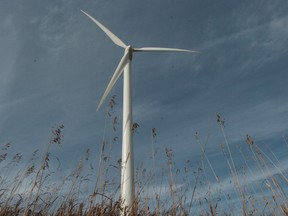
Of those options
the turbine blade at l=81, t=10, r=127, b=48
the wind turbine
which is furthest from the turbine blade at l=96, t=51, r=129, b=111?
the turbine blade at l=81, t=10, r=127, b=48

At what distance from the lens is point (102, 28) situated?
13.1 metres

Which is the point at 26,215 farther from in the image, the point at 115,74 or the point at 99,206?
the point at 115,74

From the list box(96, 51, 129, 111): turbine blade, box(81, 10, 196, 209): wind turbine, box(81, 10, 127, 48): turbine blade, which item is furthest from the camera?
box(81, 10, 127, 48): turbine blade

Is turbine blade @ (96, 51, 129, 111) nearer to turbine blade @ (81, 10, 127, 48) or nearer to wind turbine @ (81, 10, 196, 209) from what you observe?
wind turbine @ (81, 10, 196, 209)

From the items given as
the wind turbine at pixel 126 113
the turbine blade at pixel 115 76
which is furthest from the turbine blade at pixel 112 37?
the turbine blade at pixel 115 76

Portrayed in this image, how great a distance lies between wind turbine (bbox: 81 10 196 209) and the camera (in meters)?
5.36

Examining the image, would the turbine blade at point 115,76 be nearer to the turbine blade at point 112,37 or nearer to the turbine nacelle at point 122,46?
the turbine nacelle at point 122,46

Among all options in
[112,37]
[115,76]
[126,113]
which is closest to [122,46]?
[112,37]

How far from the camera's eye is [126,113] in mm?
8625

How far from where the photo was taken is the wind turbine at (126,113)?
17.6 feet

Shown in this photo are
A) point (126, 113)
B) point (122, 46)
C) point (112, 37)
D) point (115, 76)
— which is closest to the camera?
point (126, 113)

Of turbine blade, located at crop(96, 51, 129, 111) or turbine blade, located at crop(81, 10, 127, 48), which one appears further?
turbine blade, located at crop(81, 10, 127, 48)

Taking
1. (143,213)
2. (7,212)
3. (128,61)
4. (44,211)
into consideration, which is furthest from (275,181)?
(128,61)

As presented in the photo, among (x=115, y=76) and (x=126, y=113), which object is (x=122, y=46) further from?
(x=126, y=113)
